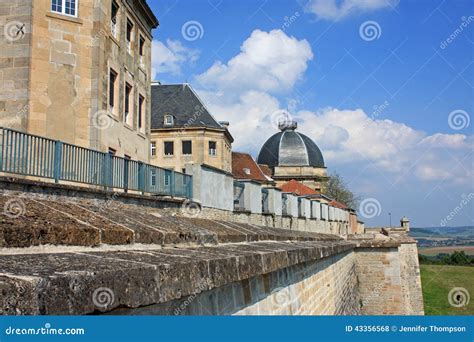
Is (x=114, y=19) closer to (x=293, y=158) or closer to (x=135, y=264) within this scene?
(x=135, y=264)

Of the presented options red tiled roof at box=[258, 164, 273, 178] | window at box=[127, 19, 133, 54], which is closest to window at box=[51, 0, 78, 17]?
→ window at box=[127, 19, 133, 54]

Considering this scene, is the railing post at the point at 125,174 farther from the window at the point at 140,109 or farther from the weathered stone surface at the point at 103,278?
the window at the point at 140,109

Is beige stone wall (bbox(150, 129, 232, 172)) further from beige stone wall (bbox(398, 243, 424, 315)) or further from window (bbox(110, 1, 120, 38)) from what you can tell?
window (bbox(110, 1, 120, 38))

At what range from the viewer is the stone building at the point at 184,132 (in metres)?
52.2

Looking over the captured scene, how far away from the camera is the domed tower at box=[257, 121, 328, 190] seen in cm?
9144

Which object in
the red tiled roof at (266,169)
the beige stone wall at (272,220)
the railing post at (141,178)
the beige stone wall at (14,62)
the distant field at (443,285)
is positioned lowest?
the distant field at (443,285)

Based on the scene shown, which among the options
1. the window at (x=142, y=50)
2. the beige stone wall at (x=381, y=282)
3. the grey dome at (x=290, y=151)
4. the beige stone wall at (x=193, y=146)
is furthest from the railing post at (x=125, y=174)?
the grey dome at (x=290, y=151)

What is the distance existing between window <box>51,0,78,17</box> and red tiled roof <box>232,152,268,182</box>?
47.6 m

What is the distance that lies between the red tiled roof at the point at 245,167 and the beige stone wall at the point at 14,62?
49.1 meters

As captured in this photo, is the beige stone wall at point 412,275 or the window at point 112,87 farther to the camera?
the beige stone wall at point 412,275

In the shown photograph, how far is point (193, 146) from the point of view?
2056 inches

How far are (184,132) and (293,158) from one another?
4622 centimetres

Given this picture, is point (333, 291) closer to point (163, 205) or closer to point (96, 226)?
point (163, 205)

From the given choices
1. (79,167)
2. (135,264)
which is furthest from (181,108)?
(135,264)
